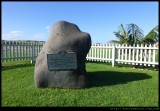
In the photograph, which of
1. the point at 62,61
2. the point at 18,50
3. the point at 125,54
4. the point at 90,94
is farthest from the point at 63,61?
the point at 18,50

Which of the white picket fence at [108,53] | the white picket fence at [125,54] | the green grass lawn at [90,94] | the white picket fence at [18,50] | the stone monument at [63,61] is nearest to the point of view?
the green grass lawn at [90,94]

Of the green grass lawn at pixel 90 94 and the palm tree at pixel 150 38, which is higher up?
the palm tree at pixel 150 38

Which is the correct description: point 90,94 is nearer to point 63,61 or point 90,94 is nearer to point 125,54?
point 63,61

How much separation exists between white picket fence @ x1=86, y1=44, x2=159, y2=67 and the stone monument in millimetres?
4850

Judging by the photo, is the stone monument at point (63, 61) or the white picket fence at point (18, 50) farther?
the white picket fence at point (18, 50)

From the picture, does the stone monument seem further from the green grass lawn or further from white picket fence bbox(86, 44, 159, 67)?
white picket fence bbox(86, 44, 159, 67)

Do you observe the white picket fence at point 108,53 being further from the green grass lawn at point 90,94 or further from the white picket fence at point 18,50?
the green grass lawn at point 90,94

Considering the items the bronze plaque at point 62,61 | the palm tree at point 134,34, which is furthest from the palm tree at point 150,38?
the bronze plaque at point 62,61

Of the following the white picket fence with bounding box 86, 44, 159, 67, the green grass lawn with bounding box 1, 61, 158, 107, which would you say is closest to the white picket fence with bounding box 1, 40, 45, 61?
the white picket fence with bounding box 86, 44, 159, 67

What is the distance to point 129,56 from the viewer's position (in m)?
11.5

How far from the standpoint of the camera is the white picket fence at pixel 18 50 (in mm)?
12055

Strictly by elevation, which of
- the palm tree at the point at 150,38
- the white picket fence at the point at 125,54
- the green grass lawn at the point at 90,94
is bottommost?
the green grass lawn at the point at 90,94

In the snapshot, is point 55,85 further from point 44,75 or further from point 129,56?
point 129,56

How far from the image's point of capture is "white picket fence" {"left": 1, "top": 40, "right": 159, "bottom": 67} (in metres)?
10.7
